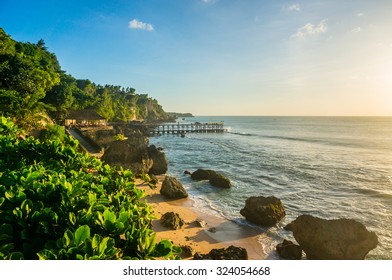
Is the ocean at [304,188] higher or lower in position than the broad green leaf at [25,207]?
lower

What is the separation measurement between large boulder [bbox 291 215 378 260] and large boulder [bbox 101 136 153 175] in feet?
48.4

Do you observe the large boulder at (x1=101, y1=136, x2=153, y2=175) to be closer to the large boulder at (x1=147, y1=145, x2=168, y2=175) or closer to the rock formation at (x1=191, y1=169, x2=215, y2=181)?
the large boulder at (x1=147, y1=145, x2=168, y2=175)

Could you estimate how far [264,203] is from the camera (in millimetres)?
14164

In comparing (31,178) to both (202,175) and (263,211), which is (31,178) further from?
(202,175)

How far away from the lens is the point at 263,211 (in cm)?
1362

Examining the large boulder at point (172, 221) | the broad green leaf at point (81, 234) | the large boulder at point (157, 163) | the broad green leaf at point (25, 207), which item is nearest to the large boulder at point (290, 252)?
the large boulder at point (172, 221)

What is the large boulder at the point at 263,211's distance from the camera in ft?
44.6

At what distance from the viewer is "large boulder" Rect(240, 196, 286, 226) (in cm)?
1360

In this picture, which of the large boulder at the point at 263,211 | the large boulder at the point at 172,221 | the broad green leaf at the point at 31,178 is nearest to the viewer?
the broad green leaf at the point at 31,178

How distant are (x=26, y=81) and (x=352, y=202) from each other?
33114 millimetres

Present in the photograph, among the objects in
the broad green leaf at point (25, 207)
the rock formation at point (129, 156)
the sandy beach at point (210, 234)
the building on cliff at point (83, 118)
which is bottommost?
the sandy beach at point (210, 234)

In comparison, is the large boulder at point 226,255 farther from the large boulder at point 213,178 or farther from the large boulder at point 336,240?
the large boulder at point 213,178

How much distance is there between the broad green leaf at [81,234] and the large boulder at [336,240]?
34.4 ft

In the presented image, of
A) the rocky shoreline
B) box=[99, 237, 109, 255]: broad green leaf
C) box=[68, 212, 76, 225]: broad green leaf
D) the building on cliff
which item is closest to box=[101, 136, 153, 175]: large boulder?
the rocky shoreline
